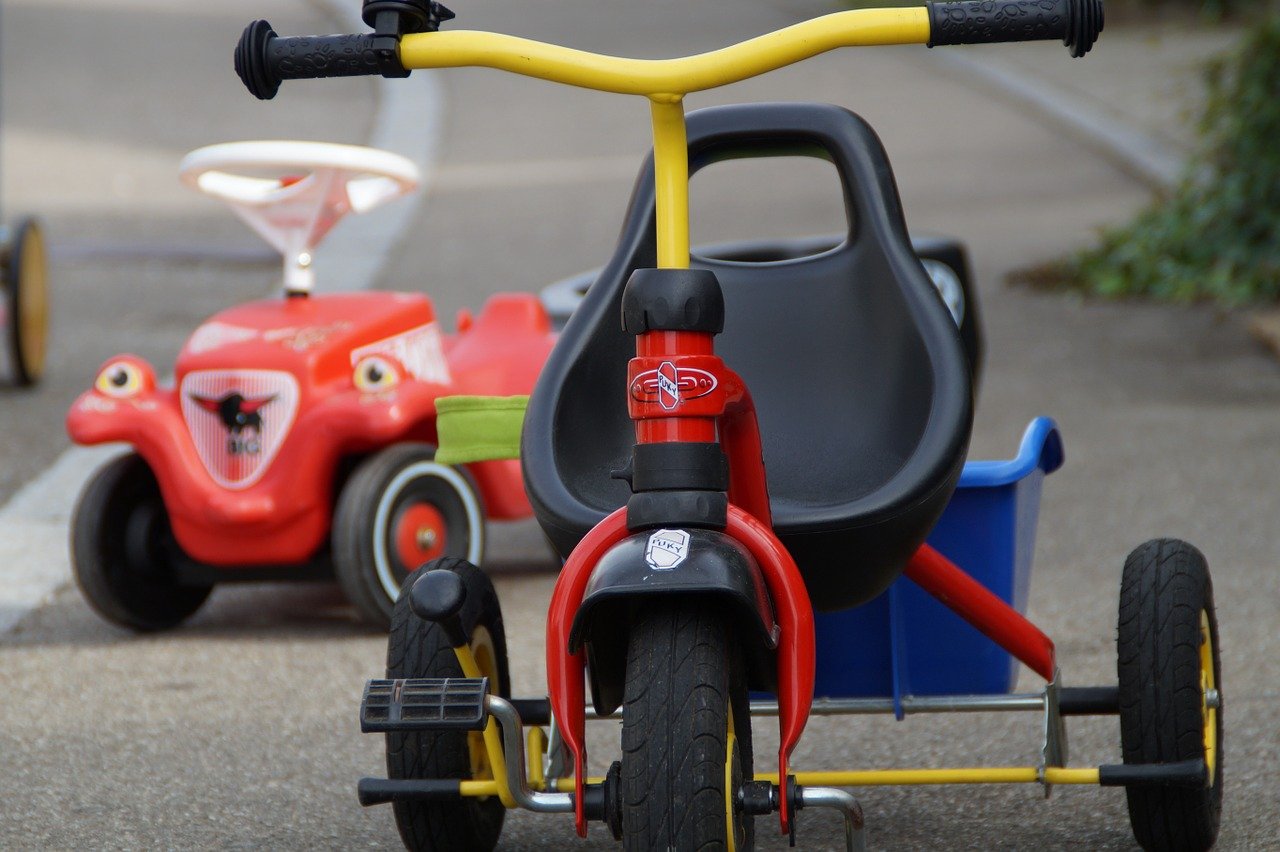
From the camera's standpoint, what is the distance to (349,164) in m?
4.26

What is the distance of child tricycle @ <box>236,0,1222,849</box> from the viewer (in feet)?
A: 7.00

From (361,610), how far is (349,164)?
1.06 metres

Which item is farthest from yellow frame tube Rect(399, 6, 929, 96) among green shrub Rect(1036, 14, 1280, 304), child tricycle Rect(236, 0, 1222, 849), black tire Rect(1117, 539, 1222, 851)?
green shrub Rect(1036, 14, 1280, 304)

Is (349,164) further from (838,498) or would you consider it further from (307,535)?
(838,498)

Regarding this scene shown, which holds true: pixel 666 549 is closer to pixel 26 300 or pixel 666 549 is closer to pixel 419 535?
pixel 419 535

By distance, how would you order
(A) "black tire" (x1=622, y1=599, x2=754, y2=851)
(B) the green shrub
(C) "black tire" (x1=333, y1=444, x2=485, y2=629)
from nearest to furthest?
(A) "black tire" (x1=622, y1=599, x2=754, y2=851)
(C) "black tire" (x1=333, y1=444, x2=485, y2=629)
(B) the green shrub

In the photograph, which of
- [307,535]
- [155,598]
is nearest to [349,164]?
[307,535]

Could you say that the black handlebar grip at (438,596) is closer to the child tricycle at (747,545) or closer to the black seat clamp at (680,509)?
the child tricycle at (747,545)

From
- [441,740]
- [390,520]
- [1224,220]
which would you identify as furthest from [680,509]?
[1224,220]

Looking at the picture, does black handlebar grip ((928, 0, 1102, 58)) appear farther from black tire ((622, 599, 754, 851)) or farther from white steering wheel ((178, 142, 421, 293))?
white steering wheel ((178, 142, 421, 293))

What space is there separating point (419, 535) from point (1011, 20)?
8.29ft

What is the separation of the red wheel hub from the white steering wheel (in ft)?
2.15

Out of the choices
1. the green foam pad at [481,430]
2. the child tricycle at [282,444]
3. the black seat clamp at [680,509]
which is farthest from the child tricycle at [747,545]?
the child tricycle at [282,444]

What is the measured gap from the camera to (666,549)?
2123mm
